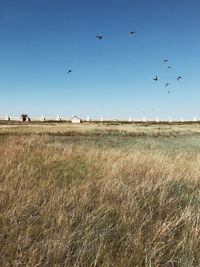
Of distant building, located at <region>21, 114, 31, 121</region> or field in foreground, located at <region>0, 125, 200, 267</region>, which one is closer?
field in foreground, located at <region>0, 125, 200, 267</region>

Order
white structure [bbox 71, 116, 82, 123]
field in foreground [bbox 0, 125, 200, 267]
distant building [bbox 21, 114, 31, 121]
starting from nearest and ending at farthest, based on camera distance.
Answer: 1. field in foreground [bbox 0, 125, 200, 267]
2. white structure [bbox 71, 116, 82, 123]
3. distant building [bbox 21, 114, 31, 121]

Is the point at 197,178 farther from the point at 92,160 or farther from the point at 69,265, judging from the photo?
the point at 69,265

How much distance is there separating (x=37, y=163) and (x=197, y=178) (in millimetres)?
3449

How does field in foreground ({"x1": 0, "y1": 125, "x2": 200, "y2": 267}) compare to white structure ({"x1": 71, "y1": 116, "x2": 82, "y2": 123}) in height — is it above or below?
above

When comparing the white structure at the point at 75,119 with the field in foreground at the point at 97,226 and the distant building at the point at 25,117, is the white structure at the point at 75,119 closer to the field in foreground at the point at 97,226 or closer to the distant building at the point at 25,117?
the distant building at the point at 25,117

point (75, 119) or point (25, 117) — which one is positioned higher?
point (25, 117)

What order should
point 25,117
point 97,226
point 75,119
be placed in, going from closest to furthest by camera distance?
1. point 97,226
2. point 75,119
3. point 25,117

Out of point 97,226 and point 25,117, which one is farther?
point 25,117

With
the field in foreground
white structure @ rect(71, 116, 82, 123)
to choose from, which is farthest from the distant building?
the field in foreground

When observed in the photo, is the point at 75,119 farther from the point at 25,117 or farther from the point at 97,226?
the point at 97,226

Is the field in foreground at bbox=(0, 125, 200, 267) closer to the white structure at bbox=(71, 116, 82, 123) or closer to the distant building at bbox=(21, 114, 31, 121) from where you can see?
the white structure at bbox=(71, 116, 82, 123)

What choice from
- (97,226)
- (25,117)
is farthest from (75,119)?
(97,226)

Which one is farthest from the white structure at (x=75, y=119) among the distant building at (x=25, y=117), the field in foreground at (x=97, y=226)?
the field in foreground at (x=97, y=226)

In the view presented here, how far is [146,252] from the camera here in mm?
3982
